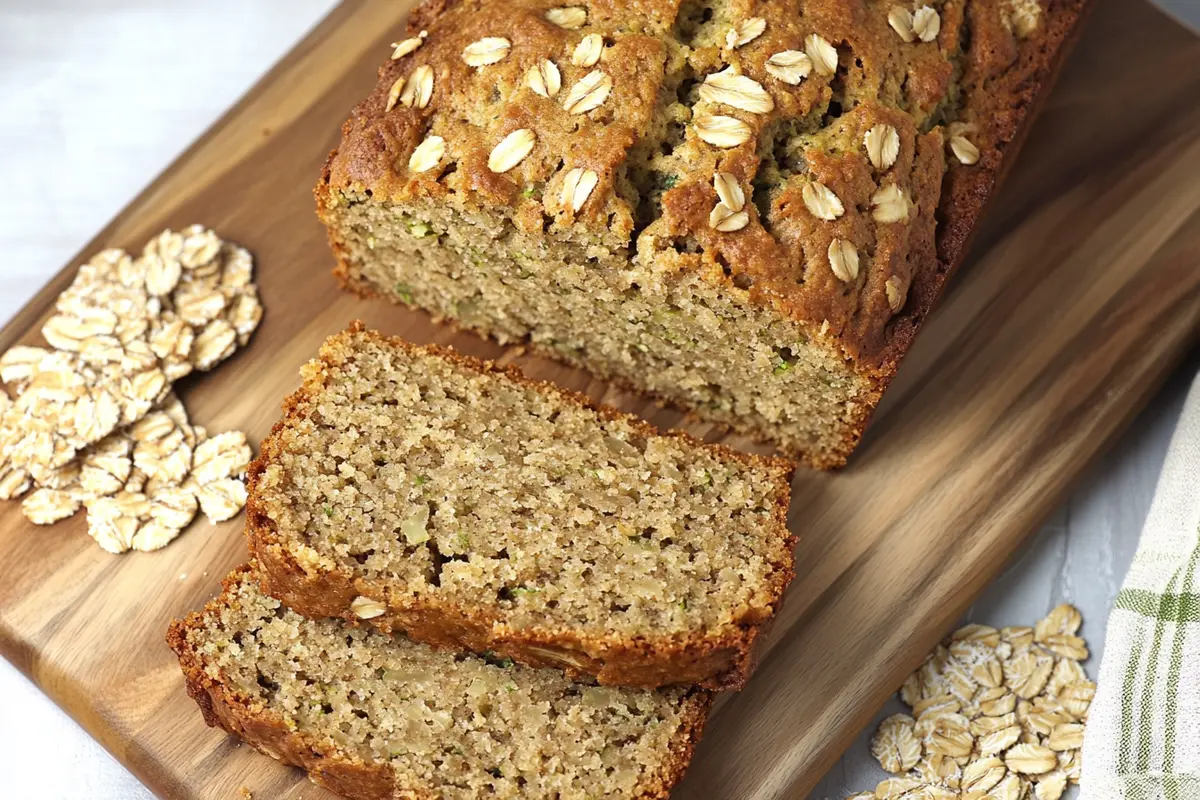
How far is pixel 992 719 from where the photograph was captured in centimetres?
393

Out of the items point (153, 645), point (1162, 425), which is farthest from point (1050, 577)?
point (153, 645)

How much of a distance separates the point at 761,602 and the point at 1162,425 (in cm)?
170

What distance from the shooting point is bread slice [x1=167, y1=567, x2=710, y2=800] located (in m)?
3.45

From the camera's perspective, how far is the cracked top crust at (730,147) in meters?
3.64

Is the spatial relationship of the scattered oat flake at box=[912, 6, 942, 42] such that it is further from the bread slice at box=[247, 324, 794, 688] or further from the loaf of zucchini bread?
the bread slice at box=[247, 324, 794, 688]

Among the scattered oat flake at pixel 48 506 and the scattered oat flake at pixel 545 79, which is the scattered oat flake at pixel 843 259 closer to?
the scattered oat flake at pixel 545 79

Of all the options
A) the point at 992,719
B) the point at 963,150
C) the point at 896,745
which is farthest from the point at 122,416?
the point at 992,719

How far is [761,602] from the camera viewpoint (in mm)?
3488

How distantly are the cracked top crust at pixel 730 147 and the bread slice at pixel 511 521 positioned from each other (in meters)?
0.48

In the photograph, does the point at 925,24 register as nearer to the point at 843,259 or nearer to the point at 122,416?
the point at 843,259

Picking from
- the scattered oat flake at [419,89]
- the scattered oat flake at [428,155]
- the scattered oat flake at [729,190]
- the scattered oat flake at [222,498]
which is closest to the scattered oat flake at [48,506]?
the scattered oat flake at [222,498]

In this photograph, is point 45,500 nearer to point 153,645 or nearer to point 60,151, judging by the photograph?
point 153,645

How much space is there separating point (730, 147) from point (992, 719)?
5.75 ft

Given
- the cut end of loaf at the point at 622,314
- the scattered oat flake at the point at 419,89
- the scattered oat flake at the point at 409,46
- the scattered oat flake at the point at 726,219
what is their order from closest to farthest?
the scattered oat flake at the point at 726,219 → the cut end of loaf at the point at 622,314 → the scattered oat flake at the point at 419,89 → the scattered oat flake at the point at 409,46
